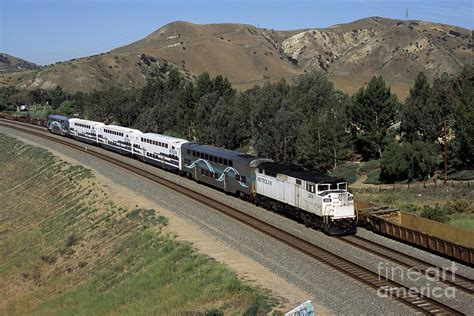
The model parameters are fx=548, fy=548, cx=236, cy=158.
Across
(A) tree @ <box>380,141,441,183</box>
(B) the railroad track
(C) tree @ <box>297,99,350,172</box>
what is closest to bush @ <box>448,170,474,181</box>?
(A) tree @ <box>380,141,441,183</box>

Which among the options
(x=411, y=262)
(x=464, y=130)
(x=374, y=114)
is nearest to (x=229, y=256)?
(x=411, y=262)

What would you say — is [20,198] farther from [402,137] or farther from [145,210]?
[402,137]

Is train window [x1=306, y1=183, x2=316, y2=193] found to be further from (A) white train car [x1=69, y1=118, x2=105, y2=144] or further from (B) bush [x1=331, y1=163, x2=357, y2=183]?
(A) white train car [x1=69, y1=118, x2=105, y2=144]

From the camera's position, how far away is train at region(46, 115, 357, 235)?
3047cm

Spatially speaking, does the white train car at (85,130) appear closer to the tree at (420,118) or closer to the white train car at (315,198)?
the tree at (420,118)

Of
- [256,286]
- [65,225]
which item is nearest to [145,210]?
[65,225]

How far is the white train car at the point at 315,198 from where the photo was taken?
1191 inches

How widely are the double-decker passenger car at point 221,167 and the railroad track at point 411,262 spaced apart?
1066 centimetres

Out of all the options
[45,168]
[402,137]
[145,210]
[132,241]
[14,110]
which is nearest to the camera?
[132,241]

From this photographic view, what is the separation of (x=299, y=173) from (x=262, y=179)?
13.5 feet

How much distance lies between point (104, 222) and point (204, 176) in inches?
418

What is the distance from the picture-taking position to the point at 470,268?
968 inches

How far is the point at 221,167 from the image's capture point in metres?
42.9

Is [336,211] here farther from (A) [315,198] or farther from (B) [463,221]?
(B) [463,221]
